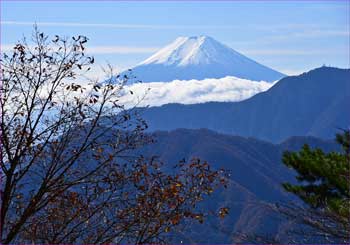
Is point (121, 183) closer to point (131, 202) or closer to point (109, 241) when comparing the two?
point (131, 202)

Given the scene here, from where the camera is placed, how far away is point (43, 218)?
9828mm

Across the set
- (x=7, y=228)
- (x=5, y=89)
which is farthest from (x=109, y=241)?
(x=5, y=89)

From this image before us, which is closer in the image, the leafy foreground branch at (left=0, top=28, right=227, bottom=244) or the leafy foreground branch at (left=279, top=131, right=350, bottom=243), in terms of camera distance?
the leafy foreground branch at (left=0, top=28, right=227, bottom=244)

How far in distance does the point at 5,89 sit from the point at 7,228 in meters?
2.13

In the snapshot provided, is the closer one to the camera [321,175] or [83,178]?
[83,178]

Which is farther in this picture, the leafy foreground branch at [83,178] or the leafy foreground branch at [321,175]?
the leafy foreground branch at [321,175]

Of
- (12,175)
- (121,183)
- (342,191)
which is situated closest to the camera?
(12,175)

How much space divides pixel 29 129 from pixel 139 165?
1.84 meters

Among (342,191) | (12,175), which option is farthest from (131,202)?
(342,191)

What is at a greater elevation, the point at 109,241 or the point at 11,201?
the point at 11,201

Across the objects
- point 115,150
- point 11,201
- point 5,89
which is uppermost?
point 5,89

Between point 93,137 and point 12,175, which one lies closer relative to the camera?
point 12,175

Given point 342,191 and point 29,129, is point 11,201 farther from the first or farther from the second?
point 342,191

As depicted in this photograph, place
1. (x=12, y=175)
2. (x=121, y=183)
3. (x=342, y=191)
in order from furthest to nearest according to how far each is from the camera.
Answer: (x=342, y=191) < (x=121, y=183) < (x=12, y=175)
